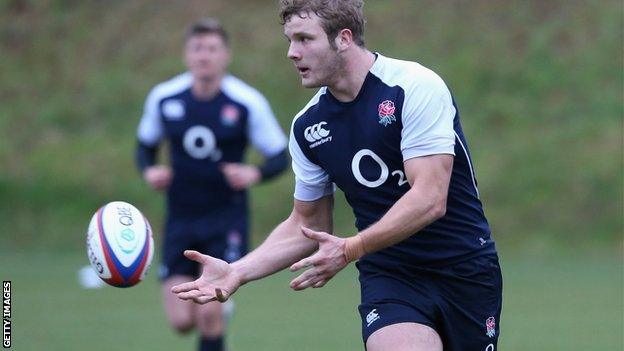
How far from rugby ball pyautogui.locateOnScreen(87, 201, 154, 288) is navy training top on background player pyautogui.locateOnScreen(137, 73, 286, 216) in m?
2.91

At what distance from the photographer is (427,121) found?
464cm

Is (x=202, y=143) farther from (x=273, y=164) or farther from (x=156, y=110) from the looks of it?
(x=273, y=164)

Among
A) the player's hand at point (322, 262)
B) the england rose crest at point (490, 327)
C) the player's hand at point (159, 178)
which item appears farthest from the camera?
the player's hand at point (159, 178)

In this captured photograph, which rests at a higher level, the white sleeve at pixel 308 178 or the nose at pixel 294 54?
the nose at pixel 294 54

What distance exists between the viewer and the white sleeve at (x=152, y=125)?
859cm

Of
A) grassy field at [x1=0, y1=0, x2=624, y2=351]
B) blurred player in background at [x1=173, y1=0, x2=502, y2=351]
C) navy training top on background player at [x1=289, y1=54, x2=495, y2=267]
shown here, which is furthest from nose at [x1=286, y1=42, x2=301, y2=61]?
grassy field at [x1=0, y1=0, x2=624, y2=351]

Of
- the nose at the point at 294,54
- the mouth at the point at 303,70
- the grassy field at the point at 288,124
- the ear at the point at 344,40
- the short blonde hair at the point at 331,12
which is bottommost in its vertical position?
the mouth at the point at 303,70

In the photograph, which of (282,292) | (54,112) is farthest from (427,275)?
(54,112)

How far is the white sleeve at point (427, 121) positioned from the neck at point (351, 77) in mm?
232

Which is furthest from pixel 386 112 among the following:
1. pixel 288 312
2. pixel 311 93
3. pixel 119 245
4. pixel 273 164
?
pixel 311 93

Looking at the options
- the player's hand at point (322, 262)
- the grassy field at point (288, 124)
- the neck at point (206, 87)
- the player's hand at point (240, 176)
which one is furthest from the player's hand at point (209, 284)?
the grassy field at point (288, 124)

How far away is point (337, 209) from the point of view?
1559 centimetres

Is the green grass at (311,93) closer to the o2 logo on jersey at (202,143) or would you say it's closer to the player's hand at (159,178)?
the o2 logo on jersey at (202,143)

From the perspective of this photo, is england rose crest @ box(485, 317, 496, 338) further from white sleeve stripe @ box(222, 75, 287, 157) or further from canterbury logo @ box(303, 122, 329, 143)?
white sleeve stripe @ box(222, 75, 287, 157)
